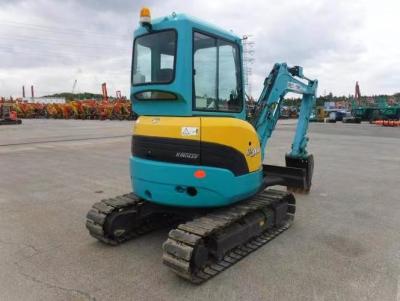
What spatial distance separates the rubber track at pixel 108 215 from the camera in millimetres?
4922

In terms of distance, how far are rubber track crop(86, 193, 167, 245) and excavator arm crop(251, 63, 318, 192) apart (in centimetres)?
209

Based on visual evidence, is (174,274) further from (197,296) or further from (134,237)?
(134,237)

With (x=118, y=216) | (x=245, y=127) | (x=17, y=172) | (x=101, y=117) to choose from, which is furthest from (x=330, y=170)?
(x=101, y=117)

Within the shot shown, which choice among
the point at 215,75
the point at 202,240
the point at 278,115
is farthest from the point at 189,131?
the point at 278,115

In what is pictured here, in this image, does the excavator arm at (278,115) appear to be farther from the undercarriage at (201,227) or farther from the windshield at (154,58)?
the windshield at (154,58)

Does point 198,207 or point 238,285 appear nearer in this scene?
point 238,285

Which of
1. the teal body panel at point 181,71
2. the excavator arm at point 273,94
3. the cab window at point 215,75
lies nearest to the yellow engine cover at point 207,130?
the teal body panel at point 181,71

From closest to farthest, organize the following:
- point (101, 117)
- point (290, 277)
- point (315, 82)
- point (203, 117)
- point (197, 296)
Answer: point (197, 296) < point (290, 277) < point (203, 117) < point (315, 82) < point (101, 117)

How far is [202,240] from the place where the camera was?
4.12 m

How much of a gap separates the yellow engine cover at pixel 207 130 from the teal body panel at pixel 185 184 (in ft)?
1.06

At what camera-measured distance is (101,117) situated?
4238 cm

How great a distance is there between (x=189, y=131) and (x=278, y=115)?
280 cm

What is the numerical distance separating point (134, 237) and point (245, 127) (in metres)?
2.16

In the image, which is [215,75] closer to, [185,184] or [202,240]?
[185,184]
